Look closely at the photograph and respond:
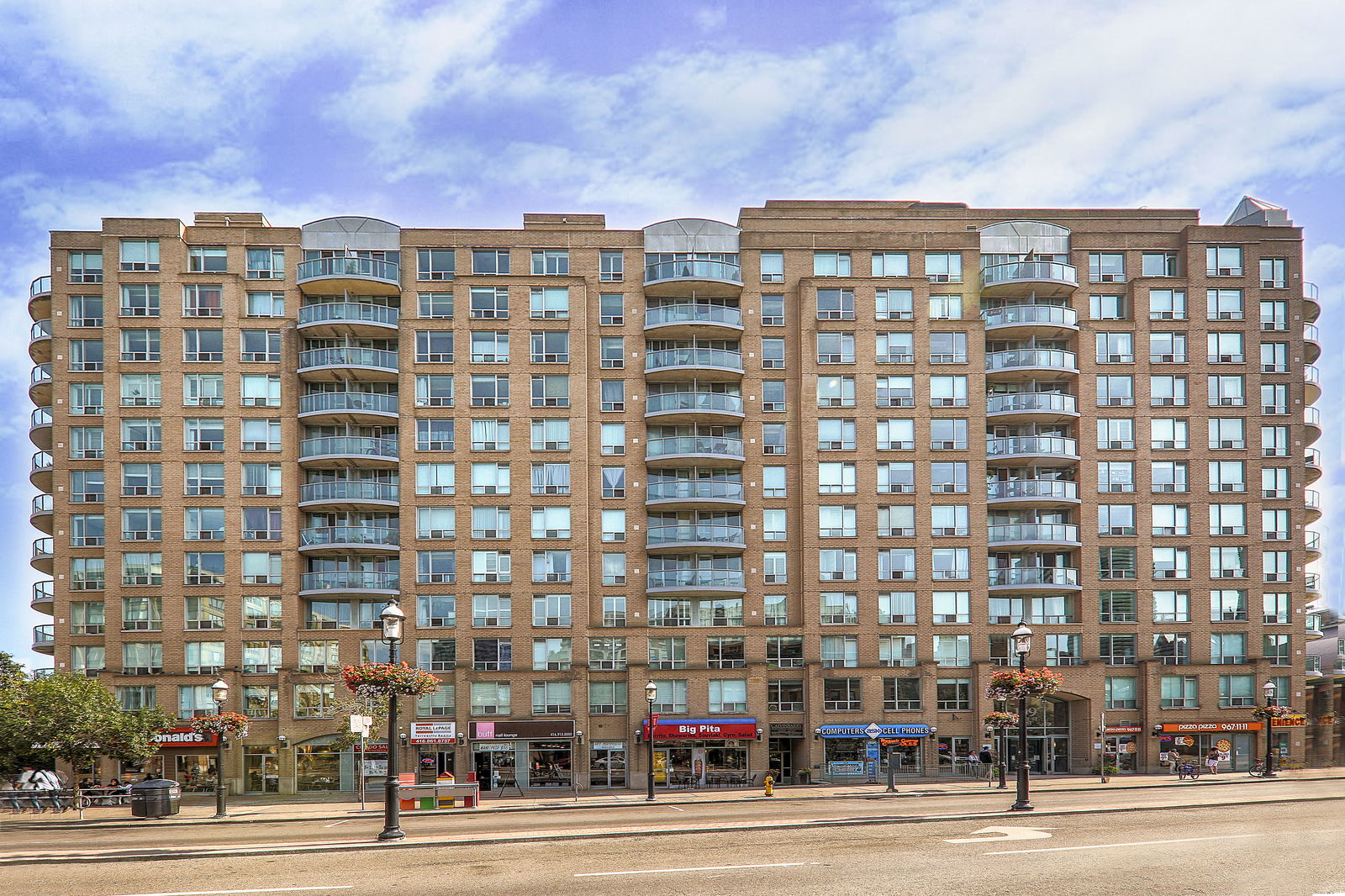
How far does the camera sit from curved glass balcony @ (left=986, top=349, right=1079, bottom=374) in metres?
56.8

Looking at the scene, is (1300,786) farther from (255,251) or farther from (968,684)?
(255,251)

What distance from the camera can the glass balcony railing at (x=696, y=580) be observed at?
5466 cm

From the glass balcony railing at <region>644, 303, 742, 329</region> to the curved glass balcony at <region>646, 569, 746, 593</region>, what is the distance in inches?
530

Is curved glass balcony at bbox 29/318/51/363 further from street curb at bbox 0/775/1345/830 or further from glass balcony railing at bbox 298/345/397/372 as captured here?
street curb at bbox 0/775/1345/830

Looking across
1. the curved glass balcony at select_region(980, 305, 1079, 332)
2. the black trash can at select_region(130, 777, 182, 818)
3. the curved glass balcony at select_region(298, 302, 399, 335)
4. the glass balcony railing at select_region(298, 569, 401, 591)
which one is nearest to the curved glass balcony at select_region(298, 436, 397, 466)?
the curved glass balcony at select_region(298, 302, 399, 335)

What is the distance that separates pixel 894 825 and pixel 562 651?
30.5 m

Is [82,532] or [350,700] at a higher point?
[82,532]

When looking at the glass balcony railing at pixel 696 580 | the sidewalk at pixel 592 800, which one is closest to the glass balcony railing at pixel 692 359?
the glass balcony railing at pixel 696 580

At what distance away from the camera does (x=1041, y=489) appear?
2219 inches

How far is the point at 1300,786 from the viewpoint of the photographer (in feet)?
114

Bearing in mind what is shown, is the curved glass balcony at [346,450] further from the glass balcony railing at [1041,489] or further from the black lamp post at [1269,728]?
the black lamp post at [1269,728]

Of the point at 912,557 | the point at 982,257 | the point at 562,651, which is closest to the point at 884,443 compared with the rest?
the point at 912,557

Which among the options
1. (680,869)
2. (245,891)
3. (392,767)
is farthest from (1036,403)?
(245,891)

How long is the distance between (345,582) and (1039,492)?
38.0 meters
